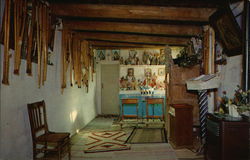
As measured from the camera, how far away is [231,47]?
3.38m

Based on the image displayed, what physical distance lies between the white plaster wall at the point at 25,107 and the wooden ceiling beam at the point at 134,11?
2.61 feet

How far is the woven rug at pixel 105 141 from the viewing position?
4397mm

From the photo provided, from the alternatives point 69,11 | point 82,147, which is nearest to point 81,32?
point 69,11

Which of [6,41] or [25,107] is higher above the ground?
[6,41]

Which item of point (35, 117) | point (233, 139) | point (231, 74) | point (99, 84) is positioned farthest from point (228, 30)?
point (99, 84)

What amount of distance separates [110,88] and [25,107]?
19.1 feet

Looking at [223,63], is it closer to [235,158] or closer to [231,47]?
[231,47]

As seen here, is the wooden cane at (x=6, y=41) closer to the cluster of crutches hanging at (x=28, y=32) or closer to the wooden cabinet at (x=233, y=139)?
the cluster of crutches hanging at (x=28, y=32)

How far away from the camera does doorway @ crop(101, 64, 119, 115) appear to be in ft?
29.0

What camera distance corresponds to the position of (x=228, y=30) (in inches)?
128

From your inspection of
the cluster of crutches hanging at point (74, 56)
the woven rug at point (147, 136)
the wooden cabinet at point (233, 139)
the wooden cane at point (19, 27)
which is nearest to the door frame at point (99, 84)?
the cluster of crutches hanging at point (74, 56)

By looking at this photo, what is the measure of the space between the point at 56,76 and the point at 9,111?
1.77m

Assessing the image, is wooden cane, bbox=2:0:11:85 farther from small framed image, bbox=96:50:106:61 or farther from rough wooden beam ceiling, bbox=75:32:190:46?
small framed image, bbox=96:50:106:61

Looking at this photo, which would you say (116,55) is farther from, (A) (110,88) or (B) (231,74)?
(B) (231,74)
